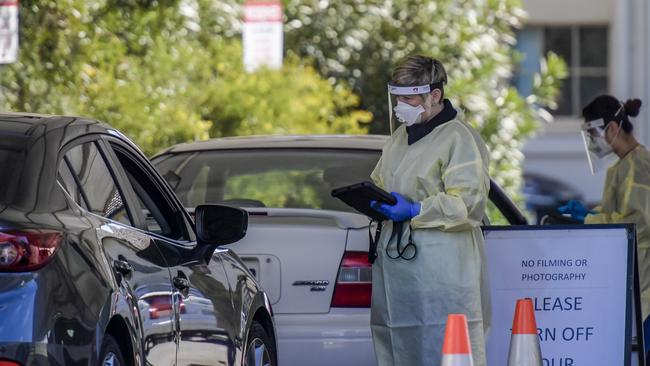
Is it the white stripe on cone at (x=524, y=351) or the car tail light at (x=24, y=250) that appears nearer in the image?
the car tail light at (x=24, y=250)

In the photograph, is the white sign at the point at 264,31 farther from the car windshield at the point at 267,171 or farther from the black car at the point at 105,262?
the black car at the point at 105,262

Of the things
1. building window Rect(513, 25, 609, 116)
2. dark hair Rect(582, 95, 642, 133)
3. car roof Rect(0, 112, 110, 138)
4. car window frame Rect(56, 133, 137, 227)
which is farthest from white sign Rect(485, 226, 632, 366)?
building window Rect(513, 25, 609, 116)

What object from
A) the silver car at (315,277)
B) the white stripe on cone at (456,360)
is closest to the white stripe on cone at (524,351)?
the white stripe on cone at (456,360)

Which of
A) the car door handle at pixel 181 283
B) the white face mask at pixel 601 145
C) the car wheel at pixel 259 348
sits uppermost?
the white face mask at pixel 601 145

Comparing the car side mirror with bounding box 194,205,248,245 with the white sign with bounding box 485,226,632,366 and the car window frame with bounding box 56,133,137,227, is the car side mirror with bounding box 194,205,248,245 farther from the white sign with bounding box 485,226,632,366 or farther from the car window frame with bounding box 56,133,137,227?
the white sign with bounding box 485,226,632,366

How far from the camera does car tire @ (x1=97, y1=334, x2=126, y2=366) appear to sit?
4.85m

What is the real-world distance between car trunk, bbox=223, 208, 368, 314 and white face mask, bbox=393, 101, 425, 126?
40.3 inches

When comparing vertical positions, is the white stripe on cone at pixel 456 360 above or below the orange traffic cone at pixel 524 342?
above

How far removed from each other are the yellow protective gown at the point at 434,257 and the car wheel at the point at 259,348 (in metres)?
0.49

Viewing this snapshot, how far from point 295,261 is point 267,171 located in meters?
1.17

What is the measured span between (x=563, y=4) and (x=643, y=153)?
3077 centimetres

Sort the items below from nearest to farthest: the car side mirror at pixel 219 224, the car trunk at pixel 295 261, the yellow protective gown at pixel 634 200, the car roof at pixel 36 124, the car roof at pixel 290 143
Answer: the car roof at pixel 36 124 → the car side mirror at pixel 219 224 → the car trunk at pixel 295 261 → the yellow protective gown at pixel 634 200 → the car roof at pixel 290 143

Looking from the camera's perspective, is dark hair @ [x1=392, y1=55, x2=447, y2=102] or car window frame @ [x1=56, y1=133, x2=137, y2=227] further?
dark hair @ [x1=392, y1=55, x2=447, y2=102]

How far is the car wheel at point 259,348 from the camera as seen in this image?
6.79 metres
